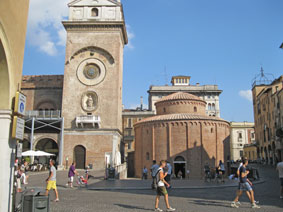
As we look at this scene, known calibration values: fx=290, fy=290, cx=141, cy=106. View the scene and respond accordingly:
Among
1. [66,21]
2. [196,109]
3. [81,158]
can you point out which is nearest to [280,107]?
[196,109]

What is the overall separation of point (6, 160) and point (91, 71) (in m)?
29.2

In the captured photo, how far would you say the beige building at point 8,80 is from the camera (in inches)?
311

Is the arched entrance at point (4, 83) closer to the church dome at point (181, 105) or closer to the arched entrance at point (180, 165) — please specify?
the arched entrance at point (180, 165)

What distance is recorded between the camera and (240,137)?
7375cm

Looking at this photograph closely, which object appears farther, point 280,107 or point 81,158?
point 280,107

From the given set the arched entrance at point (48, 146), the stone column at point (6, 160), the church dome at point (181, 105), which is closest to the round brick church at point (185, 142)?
the church dome at point (181, 105)

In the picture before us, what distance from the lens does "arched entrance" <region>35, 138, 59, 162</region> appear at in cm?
3728

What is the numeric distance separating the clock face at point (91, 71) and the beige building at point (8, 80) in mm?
27877

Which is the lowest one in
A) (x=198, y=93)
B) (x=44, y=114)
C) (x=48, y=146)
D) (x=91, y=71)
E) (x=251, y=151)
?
(x=251, y=151)

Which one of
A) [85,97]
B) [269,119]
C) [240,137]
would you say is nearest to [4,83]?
[85,97]

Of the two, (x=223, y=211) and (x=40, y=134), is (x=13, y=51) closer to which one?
(x=223, y=211)

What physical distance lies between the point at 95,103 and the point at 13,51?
27671mm

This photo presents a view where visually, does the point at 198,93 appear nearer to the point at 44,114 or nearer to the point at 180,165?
the point at 180,165

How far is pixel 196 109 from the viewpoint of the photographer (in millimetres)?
36688
